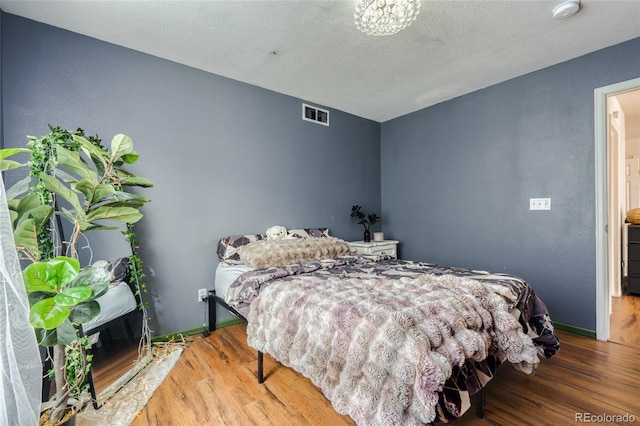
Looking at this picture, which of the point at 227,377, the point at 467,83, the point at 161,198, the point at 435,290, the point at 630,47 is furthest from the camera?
the point at 467,83

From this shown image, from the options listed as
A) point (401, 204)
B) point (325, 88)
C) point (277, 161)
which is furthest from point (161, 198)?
point (401, 204)

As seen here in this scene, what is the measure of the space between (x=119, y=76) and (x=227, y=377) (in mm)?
2505

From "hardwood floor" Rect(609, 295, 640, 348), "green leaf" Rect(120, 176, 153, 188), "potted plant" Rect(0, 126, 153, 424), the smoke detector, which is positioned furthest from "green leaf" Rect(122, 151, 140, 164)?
"hardwood floor" Rect(609, 295, 640, 348)

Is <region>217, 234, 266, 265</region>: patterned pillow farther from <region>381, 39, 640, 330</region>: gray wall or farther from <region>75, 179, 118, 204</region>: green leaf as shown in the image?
<region>381, 39, 640, 330</region>: gray wall

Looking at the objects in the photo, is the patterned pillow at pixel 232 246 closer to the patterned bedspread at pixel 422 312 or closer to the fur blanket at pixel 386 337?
the patterned bedspread at pixel 422 312

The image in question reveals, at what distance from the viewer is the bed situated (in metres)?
1.02

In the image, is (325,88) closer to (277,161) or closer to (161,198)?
(277,161)

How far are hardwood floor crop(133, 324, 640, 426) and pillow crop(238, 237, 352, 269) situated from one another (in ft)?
2.43

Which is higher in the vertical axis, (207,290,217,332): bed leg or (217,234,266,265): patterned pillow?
(217,234,266,265): patterned pillow

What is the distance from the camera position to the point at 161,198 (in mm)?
2441

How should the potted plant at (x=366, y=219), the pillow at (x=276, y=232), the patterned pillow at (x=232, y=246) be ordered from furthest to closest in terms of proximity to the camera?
the potted plant at (x=366, y=219) → the pillow at (x=276, y=232) → the patterned pillow at (x=232, y=246)

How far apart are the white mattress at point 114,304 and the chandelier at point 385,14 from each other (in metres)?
2.36

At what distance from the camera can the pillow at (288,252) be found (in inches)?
89.5
